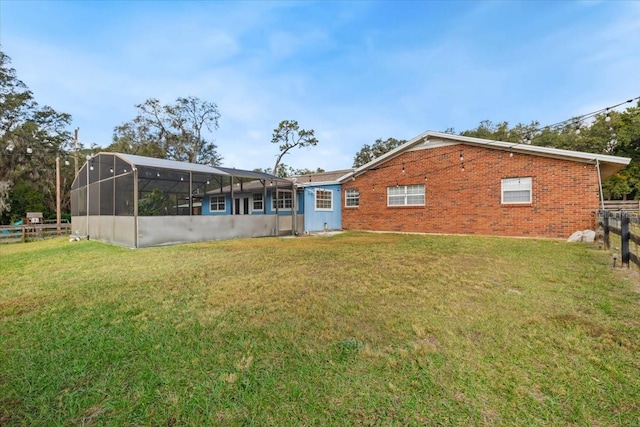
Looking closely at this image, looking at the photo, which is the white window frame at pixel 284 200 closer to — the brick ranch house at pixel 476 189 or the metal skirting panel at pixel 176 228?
the metal skirting panel at pixel 176 228

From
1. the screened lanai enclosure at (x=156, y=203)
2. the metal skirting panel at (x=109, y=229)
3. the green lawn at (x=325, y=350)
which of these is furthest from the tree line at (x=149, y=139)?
the green lawn at (x=325, y=350)

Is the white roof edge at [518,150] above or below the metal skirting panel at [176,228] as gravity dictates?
above

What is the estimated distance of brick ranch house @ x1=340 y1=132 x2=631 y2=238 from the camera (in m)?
10.8

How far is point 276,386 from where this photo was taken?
220 cm

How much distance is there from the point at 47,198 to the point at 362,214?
2920 cm

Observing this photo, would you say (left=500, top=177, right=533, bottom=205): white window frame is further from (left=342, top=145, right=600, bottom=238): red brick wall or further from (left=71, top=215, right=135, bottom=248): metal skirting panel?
(left=71, top=215, right=135, bottom=248): metal skirting panel

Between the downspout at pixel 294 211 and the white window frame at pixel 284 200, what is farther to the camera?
the white window frame at pixel 284 200

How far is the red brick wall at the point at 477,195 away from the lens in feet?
35.7

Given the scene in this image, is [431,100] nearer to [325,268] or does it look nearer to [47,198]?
[325,268]

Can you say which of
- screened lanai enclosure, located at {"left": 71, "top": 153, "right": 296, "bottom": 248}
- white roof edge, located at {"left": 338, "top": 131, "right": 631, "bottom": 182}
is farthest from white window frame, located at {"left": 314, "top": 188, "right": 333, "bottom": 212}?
white roof edge, located at {"left": 338, "top": 131, "right": 631, "bottom": 182}

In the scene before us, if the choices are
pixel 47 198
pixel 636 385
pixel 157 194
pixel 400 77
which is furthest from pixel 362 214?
pixel 47 198

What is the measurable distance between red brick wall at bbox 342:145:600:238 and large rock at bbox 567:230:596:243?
1.97ft

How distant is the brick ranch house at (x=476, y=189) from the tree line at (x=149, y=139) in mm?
13906

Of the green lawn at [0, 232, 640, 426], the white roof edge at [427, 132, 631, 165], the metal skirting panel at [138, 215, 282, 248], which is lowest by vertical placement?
the green lawn at [0, 232, 640, 426]
